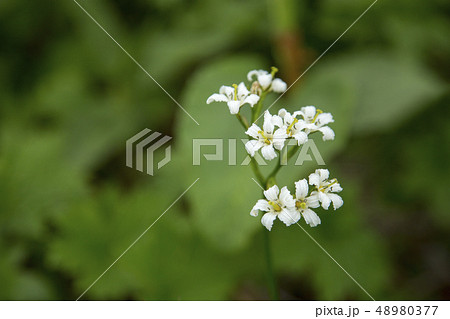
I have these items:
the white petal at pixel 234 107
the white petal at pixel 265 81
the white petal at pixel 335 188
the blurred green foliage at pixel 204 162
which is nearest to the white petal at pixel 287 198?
the white petal at pixel 335 188

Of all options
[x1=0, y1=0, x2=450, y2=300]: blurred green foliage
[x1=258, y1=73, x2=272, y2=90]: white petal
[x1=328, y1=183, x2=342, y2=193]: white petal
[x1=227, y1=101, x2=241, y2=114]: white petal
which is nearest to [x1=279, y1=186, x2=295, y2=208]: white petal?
[x1=328, y1=183, x2=342, y2=193]: white petal

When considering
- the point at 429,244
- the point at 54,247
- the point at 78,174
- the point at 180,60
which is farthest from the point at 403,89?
the point at 54,247

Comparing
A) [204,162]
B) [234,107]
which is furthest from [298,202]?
[204,162]

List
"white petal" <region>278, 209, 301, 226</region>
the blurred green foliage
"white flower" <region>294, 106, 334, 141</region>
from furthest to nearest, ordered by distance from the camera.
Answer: the blurred green foliage, "white flower" <region>294, 106, 334, 141</region>, "white petal" <region>278, 209, 301, 226</region>

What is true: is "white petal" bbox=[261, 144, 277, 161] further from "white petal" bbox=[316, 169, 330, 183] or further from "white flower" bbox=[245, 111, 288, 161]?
"white petal" bbox=[316, 169, 330, 183]

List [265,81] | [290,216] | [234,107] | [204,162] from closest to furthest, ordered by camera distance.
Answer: [290,216], [234,107], [265,81], [204,162]

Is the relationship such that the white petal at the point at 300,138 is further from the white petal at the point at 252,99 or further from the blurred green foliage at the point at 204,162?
the blurred green foliage at the point at 204,162

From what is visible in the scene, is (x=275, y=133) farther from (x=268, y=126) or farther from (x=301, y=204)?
(x=301, y=204)
